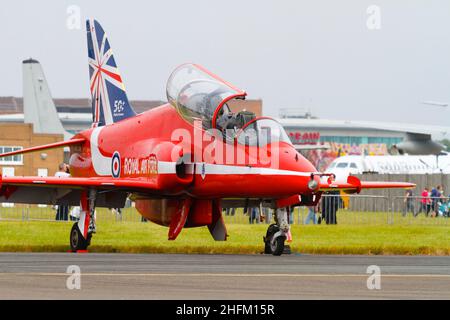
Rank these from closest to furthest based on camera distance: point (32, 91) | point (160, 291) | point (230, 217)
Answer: point (160, 291)
point (230, 217)
point (32, 91)

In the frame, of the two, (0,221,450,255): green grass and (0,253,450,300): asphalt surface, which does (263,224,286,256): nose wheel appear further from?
(0,221,450,255): green grass

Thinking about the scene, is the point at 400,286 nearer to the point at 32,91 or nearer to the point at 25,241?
the point at 25,241

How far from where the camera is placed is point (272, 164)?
19.0m

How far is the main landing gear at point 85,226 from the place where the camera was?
835 inches

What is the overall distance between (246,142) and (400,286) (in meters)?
6.90

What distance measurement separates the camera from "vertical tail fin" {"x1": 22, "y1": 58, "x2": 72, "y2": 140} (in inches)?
3246

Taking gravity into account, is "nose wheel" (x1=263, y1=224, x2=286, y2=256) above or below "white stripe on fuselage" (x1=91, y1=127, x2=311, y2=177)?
below

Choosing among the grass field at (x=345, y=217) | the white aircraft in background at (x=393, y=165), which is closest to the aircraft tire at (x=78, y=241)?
the grass field at (x=345, y=217)

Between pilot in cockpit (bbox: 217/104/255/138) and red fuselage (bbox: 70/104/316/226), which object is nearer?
red fuselage (bbox: 70/104/316/226)

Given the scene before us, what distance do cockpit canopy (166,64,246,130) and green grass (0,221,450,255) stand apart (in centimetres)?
297

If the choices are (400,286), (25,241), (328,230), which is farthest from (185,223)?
(400,286)

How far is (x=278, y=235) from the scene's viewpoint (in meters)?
20.2

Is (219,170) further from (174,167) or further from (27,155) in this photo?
(27,155)

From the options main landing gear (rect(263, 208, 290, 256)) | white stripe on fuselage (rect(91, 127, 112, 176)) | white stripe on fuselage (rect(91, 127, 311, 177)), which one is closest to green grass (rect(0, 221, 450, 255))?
main landing gear (rect(263, 208, 290, 256))
